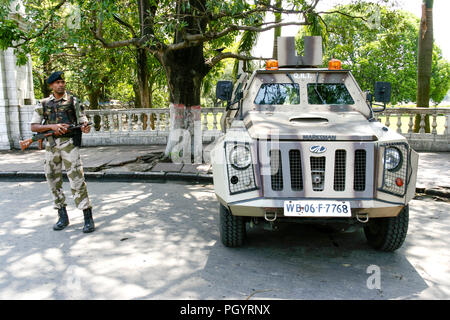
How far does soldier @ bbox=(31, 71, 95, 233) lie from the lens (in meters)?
5.16

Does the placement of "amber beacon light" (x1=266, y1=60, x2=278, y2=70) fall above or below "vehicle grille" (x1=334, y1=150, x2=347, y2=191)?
above

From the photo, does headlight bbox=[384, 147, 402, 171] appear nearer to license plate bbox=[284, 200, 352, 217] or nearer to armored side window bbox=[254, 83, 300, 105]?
license plate bbox=[284, 200, 352, 217]

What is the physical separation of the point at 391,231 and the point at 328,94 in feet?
6.45

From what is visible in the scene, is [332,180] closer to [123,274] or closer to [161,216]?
[123,274]

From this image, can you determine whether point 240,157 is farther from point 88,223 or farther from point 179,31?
point 179,31

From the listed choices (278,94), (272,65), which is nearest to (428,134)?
(272,65)

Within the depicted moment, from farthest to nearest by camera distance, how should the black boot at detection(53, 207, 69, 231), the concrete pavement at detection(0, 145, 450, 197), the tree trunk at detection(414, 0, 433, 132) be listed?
the tree trunk at detection(414, 0, 433, 132), the concrete pavement at detection(0, 145, 450, 197), the black boot at detection(53, 207, 69, 231)

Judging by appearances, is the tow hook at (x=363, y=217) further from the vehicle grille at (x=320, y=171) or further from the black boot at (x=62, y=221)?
the black boot at (x=62, y=221)

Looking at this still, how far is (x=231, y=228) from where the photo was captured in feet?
14.6

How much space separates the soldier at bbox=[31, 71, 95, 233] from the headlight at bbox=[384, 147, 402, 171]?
11.1ft

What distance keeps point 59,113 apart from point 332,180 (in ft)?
11.0

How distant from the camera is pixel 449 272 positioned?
3984 mm

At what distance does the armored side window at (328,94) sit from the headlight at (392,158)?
145 cm

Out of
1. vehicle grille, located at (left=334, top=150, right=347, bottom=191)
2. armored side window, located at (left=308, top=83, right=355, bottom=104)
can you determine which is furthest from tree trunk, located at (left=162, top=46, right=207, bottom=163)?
vehicle grille, located at (left=334, top=150, right=347, bottom=191)
